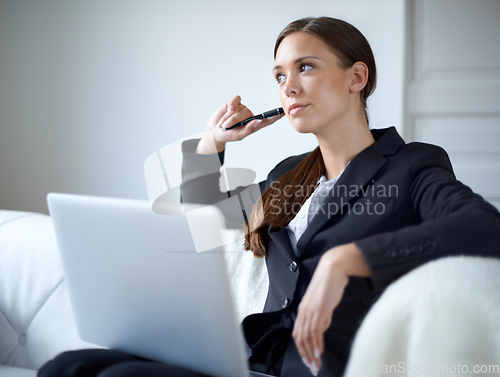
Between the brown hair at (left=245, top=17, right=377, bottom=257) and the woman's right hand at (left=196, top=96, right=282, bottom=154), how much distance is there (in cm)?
17

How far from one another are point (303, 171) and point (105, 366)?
655 millimetres

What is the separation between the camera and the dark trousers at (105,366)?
33.5 inches

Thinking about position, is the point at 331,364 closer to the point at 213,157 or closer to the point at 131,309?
the point at 131,309

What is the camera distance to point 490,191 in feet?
6.43

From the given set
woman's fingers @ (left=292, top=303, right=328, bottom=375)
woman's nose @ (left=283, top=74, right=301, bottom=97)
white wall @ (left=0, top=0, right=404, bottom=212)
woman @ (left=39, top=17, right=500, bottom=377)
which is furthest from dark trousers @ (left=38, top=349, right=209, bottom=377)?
white wall @ (left=0, top=0, right=404, bottom=212)

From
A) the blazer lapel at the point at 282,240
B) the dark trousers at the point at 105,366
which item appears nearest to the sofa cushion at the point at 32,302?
the dark trousers at the point at 105,366

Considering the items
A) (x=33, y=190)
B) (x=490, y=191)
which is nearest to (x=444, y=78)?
(x=490, y=191)

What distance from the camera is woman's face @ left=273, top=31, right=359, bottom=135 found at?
1.16 meters

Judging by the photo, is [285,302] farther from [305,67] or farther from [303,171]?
[305,67]

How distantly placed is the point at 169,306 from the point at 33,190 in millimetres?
2144

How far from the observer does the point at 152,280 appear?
32.7 inches

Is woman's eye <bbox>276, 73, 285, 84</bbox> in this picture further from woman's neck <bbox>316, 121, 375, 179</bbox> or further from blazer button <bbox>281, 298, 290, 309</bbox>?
blazer button <bbox>281, 298, 290, 309</bbox>

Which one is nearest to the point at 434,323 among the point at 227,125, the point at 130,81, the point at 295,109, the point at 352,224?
the point at 352,224

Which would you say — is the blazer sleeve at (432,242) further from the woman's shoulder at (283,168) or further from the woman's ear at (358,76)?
the woman's shoulder at (283,168)
